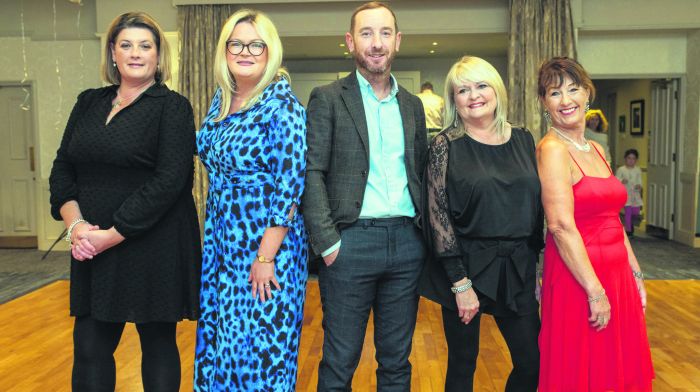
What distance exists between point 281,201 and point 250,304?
1.10 feet

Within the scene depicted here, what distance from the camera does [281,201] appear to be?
193 cm

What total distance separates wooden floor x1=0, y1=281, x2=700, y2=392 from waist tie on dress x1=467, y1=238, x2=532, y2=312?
3.91ft

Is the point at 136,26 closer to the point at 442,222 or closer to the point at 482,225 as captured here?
the point at 442,222

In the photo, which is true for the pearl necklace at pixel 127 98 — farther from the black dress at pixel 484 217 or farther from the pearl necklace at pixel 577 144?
the pearl necklace at pixel 577 144

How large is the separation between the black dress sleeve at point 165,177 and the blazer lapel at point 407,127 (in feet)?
2.22

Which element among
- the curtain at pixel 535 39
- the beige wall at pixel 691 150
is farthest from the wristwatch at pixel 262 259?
the beige wall at pixel 691 150

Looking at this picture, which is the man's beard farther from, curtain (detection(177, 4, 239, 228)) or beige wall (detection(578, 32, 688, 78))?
beige wall (detection(578, 32, 688, 78))

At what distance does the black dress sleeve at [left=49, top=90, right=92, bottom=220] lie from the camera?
2051mm

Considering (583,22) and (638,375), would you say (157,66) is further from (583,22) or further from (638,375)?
(583,22)

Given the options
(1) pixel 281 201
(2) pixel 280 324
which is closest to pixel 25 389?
(2) pixel 280 324

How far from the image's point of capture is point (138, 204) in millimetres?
1941

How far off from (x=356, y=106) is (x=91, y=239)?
0.90 metres

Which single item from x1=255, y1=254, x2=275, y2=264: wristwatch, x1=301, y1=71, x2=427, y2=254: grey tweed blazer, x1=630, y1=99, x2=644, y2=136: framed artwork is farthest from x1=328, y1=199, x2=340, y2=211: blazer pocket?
x1=630, y1=99, x2=644, y2=136: framed artwork

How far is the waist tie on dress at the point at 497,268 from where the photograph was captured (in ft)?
6.70
